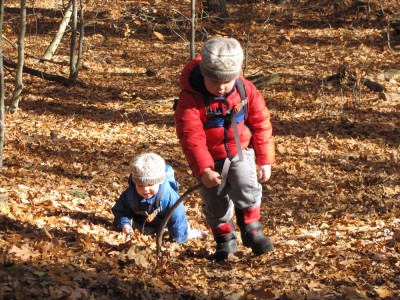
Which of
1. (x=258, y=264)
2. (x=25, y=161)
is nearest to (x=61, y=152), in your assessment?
(x=25, y=161)

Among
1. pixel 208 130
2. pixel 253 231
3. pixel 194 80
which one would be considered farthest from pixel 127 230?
pixel 194 80

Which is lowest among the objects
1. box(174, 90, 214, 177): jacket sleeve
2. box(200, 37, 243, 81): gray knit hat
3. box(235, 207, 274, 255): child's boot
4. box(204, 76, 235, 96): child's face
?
box(235, 207, 274, 255): child's boot

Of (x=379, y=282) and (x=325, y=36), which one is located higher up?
(x=325, y=36)

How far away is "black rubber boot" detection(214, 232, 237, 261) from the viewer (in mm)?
5266

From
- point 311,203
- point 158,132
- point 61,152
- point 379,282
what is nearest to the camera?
point 379,282

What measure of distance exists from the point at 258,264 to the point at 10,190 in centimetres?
309

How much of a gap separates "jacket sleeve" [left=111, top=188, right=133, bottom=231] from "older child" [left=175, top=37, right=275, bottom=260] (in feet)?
3.91

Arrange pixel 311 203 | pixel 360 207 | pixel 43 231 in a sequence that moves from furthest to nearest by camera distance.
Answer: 1. pixel 311 203
2. pixel 360 207
3. pixel 43 231

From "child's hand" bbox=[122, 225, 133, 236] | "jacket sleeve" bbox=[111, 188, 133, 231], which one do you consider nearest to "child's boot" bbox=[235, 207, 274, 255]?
"child's hand" bbox=[122, 225, 133, 236]

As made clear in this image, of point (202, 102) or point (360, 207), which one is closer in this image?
point (202, 102)

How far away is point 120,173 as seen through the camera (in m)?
8.85

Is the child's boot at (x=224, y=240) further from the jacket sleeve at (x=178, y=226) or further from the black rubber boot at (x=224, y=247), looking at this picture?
the jacket sleeve at (x=178, y=226)

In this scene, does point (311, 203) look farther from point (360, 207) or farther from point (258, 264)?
point (258, 264)

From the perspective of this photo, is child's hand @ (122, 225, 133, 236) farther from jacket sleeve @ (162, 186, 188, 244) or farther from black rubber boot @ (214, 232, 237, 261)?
black rubber boot @ (214, 232, 237, 261)
